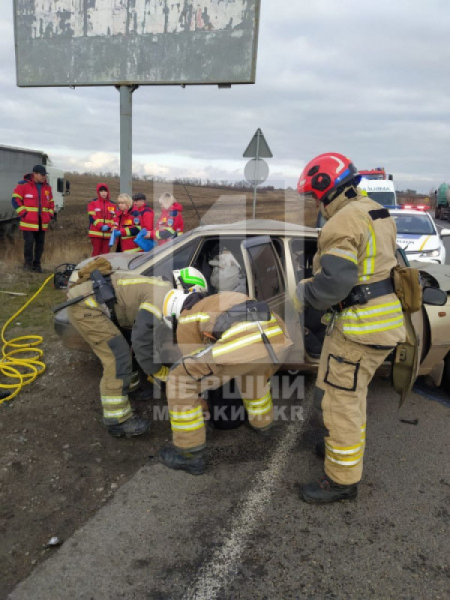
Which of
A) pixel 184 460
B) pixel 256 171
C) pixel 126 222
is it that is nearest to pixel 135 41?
pixel 256 171

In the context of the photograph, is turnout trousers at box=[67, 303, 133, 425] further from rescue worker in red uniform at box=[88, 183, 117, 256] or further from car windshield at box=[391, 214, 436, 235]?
car windshield at box=[391, 214, 436, 235]

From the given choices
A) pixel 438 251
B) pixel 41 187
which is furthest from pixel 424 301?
pixel 41 187

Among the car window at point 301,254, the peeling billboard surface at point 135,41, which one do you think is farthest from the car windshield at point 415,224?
the car window at point 301,254

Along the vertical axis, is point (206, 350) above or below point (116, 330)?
above

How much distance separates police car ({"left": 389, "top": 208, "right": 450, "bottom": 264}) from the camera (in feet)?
28.2

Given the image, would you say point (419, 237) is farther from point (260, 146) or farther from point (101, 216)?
point (101, 216)

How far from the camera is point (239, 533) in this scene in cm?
252

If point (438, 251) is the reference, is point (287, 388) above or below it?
below

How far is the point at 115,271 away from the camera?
4.01 metres

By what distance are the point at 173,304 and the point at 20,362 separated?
2.51m

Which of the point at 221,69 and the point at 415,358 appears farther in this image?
the point at 221,69

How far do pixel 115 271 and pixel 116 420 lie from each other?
4.12ft

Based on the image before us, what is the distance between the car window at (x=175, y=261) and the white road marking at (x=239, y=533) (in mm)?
1713

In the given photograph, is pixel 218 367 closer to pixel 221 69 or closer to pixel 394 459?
pixel 394 459
